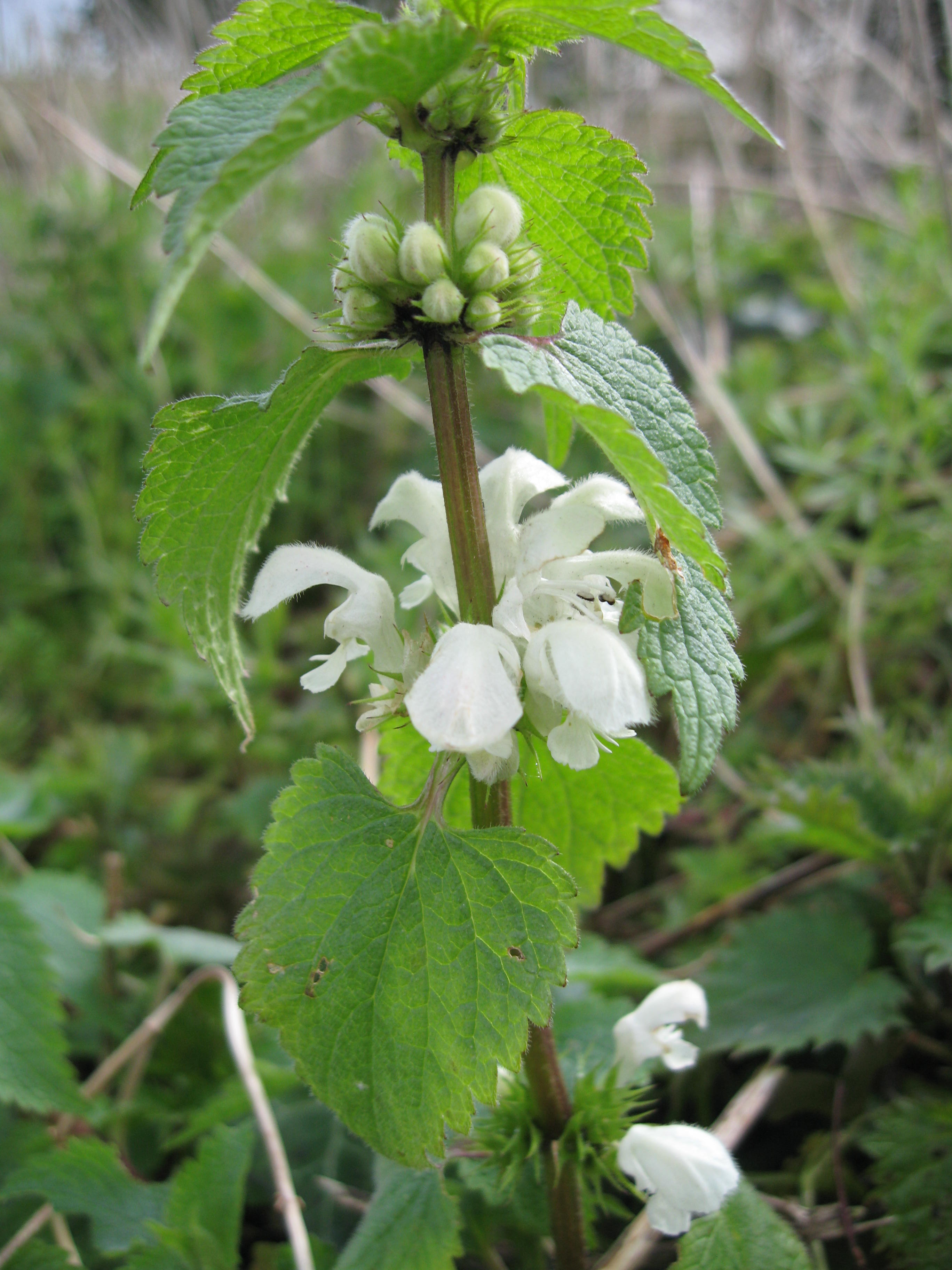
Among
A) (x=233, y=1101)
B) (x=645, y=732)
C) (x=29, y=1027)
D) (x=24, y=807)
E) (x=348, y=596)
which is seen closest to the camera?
(x=348, y=596)

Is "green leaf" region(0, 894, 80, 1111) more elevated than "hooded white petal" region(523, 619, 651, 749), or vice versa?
"hooded white petal" region(523, 619, 651, 749)

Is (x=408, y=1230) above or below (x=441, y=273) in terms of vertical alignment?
below

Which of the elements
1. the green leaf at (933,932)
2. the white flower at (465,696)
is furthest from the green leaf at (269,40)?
the green leaf at (933,932)

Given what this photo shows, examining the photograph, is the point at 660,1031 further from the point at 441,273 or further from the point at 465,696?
the point at 441,273

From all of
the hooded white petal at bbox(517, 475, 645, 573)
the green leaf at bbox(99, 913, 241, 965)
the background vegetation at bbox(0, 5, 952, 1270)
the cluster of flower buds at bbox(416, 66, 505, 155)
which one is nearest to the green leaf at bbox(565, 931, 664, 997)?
the background vegetation at bbox(0, 5, 952, 1270)

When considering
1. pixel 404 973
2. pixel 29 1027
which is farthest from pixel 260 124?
pixel 29 1027

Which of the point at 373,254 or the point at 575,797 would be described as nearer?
the point at 373,254

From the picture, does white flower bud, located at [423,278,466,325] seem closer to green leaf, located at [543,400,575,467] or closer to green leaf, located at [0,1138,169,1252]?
green leaf, located at [543,400,575,467]
